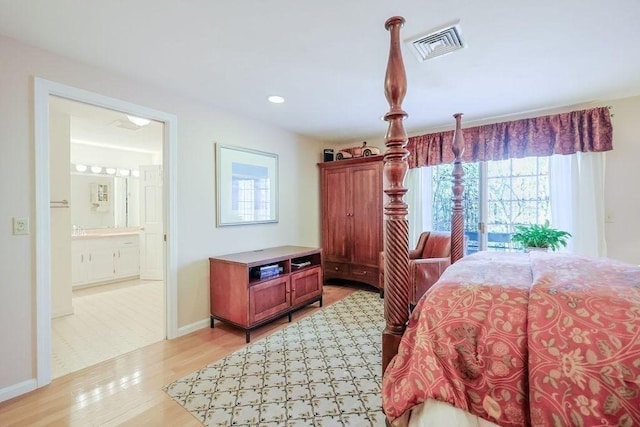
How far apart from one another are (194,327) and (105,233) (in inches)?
128

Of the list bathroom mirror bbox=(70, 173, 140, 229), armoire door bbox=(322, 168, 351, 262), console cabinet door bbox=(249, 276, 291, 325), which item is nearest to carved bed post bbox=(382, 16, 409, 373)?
console cabinet door bbox=(249, 276, 291, 325)

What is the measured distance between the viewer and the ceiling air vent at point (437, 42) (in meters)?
1.75

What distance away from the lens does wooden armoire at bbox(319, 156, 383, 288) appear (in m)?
3.97

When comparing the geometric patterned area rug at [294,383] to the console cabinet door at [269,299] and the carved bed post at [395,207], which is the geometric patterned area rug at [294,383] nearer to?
the console cabinet door at [269,299]

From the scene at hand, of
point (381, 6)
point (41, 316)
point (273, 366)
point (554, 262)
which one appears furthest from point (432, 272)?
point (41, 316)

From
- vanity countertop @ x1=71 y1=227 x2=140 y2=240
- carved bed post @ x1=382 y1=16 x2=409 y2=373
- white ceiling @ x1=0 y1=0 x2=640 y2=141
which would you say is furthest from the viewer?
vanity countertop @ x1=71 y1=227 x2=140 y2=240

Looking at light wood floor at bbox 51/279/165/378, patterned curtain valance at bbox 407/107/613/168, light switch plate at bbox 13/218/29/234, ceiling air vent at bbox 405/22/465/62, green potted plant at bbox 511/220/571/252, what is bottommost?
light wood floor at bbox 51/279/165/378

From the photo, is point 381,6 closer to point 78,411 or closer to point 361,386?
point 361,386

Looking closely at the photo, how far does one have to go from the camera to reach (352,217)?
4.20 meters

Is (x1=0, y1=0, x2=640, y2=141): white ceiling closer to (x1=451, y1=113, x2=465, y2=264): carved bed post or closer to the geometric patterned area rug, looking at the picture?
(x1=451, y1=113, x2=465, y2=264): carved bed post

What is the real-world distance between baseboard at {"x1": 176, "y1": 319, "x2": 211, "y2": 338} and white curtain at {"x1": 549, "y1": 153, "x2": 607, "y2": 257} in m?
3.89

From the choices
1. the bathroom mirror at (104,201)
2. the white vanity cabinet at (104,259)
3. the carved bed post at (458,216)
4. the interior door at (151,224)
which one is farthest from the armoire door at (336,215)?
the bathroom mirror at (104,201)

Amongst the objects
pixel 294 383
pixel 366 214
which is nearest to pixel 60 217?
pixel 294 383

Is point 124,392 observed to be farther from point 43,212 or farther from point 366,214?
point 366,214
